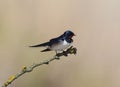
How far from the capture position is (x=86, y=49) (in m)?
2.88

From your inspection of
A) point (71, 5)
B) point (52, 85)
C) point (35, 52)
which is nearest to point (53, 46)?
point (52, 85)

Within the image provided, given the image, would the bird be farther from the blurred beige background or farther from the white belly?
the blurred beige background

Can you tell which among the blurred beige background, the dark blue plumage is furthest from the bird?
the blurred beige background

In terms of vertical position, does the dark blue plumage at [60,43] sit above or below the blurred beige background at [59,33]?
below

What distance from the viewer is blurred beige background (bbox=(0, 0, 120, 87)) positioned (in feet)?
9.09

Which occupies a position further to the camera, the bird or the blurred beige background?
the blurred beige background

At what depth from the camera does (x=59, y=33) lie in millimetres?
2912

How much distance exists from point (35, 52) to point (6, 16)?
296 mm

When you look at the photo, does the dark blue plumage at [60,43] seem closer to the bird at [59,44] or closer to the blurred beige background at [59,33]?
the bird at [59,44]

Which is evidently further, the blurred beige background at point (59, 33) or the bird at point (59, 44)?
the blurred beige background at point (59, 33)

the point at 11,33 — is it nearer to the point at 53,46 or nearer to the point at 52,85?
the point at 52,85

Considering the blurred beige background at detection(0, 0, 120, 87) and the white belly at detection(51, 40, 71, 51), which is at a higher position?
the blurred beige background at detection(0, 0, 120, 87)

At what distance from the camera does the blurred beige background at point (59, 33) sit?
9.09 ft

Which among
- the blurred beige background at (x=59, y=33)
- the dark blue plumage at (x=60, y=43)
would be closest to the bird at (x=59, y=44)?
the dark blue plumage at (x=60, y=43)
